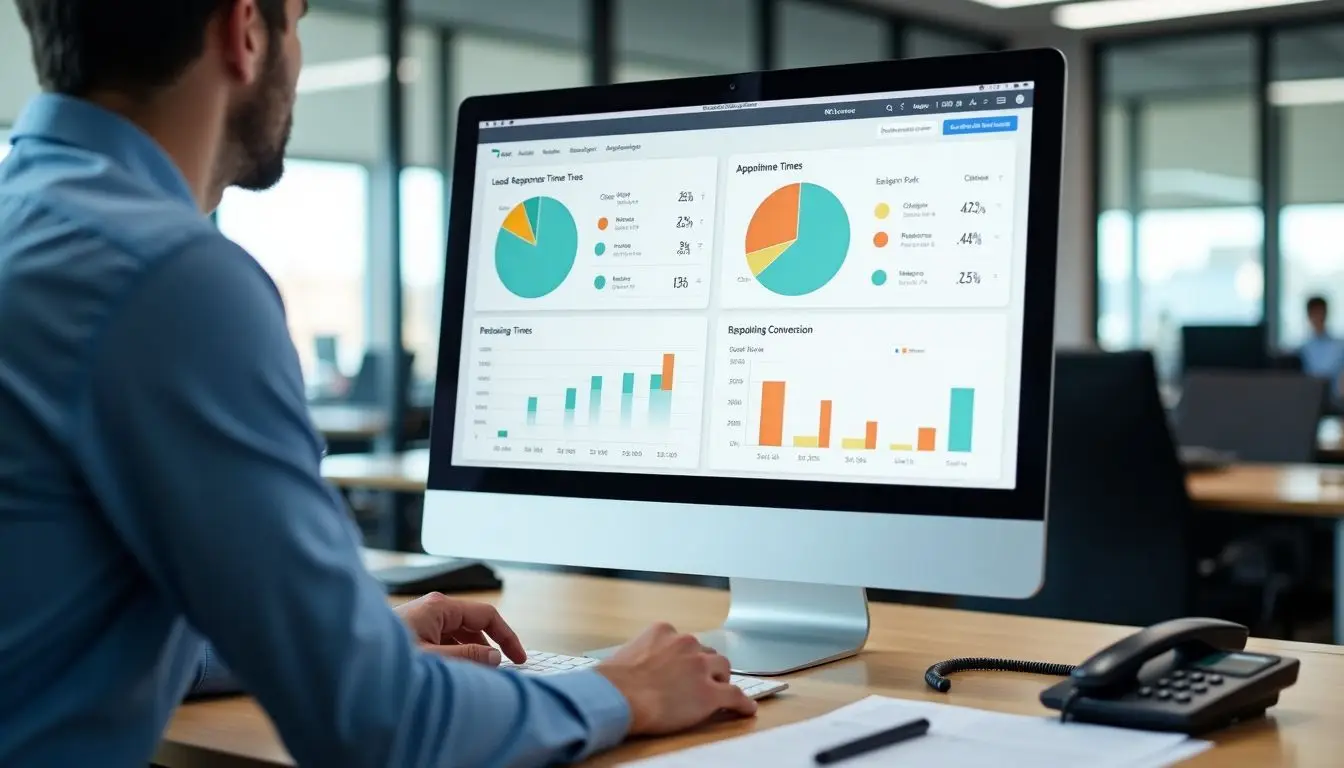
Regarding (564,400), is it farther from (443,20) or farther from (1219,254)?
(1219,254)


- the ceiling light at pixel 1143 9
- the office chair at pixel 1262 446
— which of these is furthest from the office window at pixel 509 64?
the office chair at pixel 1262 446

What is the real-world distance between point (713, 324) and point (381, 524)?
4759mm

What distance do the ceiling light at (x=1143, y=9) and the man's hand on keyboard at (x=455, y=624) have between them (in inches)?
300

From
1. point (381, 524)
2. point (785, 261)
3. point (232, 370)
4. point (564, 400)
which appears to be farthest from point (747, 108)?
point (381, 524)

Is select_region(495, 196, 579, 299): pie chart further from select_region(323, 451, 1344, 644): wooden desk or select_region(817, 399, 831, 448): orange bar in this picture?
select_region(323, 451, 1344, 644): wooden desk

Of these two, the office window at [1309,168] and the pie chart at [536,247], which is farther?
the office window at [1309,168]

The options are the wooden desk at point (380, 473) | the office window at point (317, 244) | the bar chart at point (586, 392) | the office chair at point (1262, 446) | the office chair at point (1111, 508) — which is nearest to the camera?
the bar chart at point (586, 392)

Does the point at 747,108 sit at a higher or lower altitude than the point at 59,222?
higher

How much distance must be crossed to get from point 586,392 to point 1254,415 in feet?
10.2

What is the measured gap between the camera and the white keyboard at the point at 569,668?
1127 millimetres

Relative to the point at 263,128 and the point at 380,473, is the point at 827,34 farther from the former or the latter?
Answer: the point at 263,128

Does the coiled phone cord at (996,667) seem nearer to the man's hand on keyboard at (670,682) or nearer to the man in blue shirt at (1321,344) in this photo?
the man's hand on keyboard at (670,682)

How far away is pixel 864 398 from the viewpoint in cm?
120

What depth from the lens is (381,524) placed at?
19.1ft
